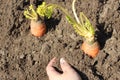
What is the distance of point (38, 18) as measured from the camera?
3.25 meters

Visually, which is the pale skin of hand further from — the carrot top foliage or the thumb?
the carrot top foliage

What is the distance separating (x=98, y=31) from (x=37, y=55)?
0.67 meters

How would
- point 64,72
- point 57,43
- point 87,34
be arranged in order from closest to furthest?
point 64,72 < point 87,34 < point 57,43

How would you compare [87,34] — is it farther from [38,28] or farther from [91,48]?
[38,28]

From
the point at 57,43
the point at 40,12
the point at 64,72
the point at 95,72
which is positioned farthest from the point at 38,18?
the point at 95,72

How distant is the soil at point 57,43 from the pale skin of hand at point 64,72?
0.08 m

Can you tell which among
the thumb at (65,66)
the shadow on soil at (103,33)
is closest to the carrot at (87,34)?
the shadow on soil at (103,33)

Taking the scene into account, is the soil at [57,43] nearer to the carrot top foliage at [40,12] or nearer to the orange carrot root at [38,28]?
the orange carrot root at [38,28]

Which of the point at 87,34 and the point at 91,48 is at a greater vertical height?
the point at 87,34

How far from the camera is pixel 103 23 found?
10.4 ft

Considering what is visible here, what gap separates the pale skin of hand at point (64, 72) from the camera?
2747mm

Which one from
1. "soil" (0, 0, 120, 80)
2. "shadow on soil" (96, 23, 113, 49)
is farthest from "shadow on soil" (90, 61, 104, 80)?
"shadow on soil" (96, 23, 113, 49)

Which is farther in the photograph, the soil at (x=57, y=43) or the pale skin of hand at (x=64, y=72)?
the soil at (x=57, y=43)

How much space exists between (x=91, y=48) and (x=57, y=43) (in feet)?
1.17
